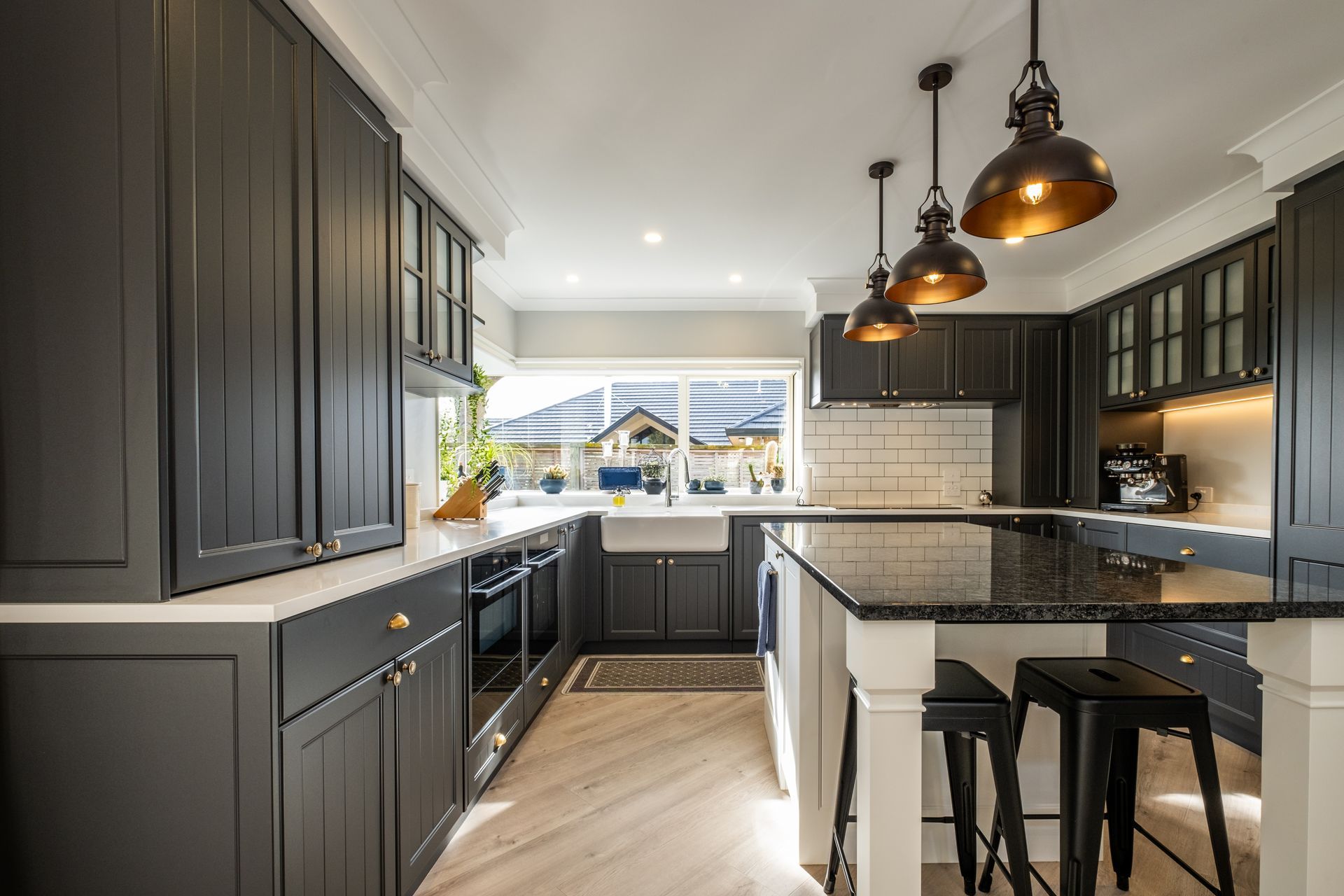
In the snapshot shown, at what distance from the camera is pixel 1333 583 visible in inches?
86.2

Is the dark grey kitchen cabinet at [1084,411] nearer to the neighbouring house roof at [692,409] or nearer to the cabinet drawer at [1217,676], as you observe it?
the cabinet drawer at [1217,676]

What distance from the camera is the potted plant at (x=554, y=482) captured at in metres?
4.61

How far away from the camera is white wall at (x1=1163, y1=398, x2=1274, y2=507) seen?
3170 mm

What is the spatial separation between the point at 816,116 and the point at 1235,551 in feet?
8.72

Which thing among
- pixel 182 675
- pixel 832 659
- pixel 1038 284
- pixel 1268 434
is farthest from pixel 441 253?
pixel 1268 434

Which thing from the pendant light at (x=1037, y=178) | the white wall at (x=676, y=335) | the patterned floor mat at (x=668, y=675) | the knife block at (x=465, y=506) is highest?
the white wall at (x=676, y=335)

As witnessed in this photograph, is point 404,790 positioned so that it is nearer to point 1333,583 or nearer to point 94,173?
point 94,173

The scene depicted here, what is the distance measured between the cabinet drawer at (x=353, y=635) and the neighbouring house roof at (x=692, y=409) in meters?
3.14

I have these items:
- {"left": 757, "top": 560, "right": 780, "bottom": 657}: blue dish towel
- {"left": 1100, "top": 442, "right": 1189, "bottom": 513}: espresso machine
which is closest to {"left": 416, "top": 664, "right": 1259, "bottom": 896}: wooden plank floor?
{"left": 757, "top": 560, "right": 780, "bottom": 657}: blue dish towel

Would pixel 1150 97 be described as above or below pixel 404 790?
above

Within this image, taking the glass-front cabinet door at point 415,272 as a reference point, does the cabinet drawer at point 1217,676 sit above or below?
below

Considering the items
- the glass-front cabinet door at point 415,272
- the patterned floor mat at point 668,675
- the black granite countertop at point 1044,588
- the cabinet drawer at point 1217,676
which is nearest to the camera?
the black granite countertop at point 1044,588

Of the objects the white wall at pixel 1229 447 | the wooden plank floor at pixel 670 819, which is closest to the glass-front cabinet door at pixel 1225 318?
the white wall at pixel 1229 447

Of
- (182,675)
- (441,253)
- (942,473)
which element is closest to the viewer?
(182,675)
